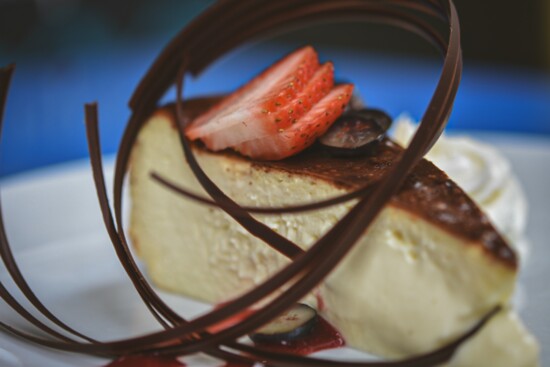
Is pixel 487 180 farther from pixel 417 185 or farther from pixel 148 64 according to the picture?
pixel 148 64

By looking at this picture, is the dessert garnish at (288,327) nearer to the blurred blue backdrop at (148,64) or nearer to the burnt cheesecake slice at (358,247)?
the burnt cheesecake slice at (358,247)

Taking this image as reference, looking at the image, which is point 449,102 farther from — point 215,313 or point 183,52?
point 183,52

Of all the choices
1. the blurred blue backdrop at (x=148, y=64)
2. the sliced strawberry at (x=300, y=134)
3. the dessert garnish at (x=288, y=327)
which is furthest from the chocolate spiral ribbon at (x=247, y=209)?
the blurred blue backdrop at (x=148, y=64)

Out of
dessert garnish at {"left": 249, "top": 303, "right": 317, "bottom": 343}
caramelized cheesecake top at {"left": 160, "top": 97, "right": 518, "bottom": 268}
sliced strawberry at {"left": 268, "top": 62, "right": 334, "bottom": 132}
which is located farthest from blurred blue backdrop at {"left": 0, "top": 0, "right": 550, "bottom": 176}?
dessert garnish at {"left": 249, "top": 303, "right": 317, "bottom": 343}

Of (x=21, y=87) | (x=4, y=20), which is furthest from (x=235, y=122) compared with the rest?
(x=4, y=20)

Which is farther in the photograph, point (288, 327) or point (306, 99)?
point (306, 99)

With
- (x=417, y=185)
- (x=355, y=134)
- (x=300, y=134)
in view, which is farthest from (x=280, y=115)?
(x=417, y=185)
